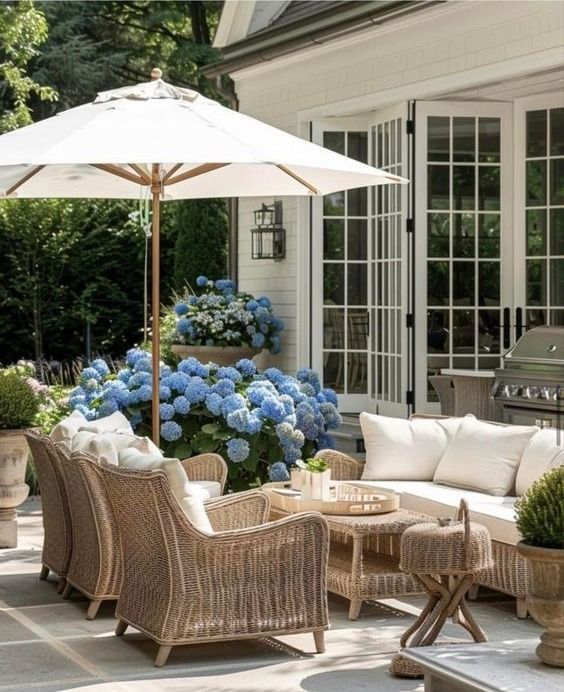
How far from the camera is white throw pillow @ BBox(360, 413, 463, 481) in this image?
26.0ft

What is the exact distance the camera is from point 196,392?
8.80 metres

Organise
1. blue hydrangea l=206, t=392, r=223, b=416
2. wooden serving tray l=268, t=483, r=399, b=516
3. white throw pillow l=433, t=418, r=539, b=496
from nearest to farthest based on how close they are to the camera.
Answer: wooden serving tray l=268, t=483, r=399, b=516 < white throw pillow l=433, t=418, r=539, b=496 < blue hydrangea l=206, t=392, r=223, b=416

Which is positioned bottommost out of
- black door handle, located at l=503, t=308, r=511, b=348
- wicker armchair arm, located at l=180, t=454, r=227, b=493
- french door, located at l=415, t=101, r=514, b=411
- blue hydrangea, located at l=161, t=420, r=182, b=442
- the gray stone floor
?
the gray stone floor

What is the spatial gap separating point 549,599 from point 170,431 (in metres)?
4.65

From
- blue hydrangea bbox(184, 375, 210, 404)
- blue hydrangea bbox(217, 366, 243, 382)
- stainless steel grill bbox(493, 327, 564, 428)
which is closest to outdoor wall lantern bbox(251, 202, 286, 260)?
blue hydrangea bbox(217, 366, 243, 382)

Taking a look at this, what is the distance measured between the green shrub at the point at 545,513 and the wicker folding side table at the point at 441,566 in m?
0.79

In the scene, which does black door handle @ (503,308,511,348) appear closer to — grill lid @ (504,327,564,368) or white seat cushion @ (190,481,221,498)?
grill lid @ (504,327,564,368)

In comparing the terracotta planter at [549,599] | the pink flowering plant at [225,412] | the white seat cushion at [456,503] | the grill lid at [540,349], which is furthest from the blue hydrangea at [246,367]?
the terracotta planter at [549,599]

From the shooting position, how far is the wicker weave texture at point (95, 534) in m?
6.35

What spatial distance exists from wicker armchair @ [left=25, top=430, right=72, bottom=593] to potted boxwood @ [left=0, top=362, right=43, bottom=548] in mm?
874

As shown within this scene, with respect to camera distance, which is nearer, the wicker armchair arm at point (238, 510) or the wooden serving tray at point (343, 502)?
the wicker armchair arm at point (238, 510)

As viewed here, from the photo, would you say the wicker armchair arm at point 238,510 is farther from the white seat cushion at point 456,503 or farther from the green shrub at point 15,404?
the green shrub at point 15,404

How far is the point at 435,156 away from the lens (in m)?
10.9

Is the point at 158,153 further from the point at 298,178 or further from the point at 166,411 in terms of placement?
the point at 166,411
